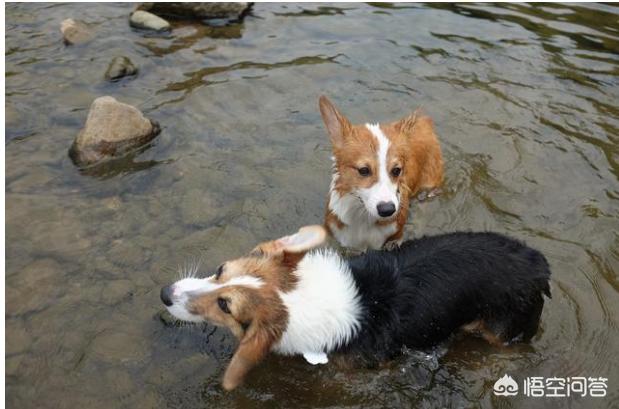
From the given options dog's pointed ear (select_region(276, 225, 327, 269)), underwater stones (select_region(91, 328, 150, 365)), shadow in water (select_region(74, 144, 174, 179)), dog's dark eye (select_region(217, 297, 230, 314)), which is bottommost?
underwater stones (select_region(91, 328, 150, 365))

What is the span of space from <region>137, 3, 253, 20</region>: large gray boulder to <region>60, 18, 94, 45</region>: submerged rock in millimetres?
981

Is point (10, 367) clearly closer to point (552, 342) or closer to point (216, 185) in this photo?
point (216, 185)

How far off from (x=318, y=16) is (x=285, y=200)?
14.2 feet

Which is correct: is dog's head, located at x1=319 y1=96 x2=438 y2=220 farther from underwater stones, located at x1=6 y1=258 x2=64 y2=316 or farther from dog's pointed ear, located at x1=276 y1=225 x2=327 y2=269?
underwater stones, located at x1=6 y1=258 x2=64 y2=316

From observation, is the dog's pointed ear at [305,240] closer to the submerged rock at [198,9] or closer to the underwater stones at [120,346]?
the underwater stones at [120,346]

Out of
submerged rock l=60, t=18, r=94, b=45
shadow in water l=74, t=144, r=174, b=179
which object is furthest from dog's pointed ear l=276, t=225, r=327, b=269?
submerged rock l=60, t=18, r=94, b=45

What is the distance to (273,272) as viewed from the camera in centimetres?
315

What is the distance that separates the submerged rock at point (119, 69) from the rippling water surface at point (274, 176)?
17cm

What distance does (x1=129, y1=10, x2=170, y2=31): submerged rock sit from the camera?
7.37 meters

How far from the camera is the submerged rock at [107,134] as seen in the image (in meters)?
5.07

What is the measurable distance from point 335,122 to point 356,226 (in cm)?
84

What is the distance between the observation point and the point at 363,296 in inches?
129

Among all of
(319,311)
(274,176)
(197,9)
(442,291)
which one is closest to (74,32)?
(197,9)

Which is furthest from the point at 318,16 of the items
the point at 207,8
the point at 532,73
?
the point at 532,73
